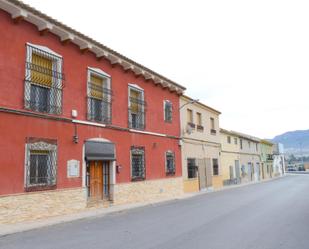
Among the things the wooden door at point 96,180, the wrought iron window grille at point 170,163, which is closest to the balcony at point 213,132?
the wrought iron window grille at point 170,163

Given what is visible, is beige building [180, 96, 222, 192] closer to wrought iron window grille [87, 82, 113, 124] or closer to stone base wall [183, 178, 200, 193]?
stone base wall [183, 178, 200, 193]

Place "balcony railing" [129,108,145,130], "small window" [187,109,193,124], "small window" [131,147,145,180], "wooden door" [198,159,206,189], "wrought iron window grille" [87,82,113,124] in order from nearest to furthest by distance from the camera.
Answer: "wrought iron window grille" [87,82,113,124], "small window" [131,147,145,180], "balcony railing" [129,108,145,130], "small window" [187,109,193,124], "wooden door" [198,159,206,189]

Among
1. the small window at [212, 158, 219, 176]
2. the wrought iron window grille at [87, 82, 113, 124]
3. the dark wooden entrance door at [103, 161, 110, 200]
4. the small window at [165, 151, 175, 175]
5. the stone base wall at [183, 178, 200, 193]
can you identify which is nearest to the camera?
the wrought iron window grille at [87, 82, 113, 124]

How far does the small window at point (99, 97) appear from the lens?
13953 mm

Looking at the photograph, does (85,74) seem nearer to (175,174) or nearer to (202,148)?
(175,174)

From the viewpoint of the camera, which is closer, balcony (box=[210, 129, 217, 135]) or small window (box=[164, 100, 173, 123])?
small window (box=[164, 100, 173, 123])

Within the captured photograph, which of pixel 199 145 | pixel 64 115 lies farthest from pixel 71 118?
pixel 199 145

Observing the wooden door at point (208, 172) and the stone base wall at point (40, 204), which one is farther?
the wooden door at point (208, 172)

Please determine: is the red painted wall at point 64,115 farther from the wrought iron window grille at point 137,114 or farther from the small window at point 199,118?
the small window at point 199,118

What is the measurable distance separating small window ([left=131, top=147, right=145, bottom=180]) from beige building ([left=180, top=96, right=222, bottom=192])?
5.31 metres

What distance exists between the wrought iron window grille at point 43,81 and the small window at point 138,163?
5.29m

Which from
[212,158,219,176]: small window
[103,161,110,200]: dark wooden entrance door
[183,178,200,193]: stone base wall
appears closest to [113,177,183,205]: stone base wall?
[103,161,110,200]: dark wooden entrance door

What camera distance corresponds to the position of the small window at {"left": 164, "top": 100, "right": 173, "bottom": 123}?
2016cm

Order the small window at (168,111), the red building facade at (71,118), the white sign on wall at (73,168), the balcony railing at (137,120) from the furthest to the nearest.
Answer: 1. the small window at (168,111)
2. the balcony railing at (137,120)
3. the white sign on wall at (73,168)
4. the red building facade at (71,118)
